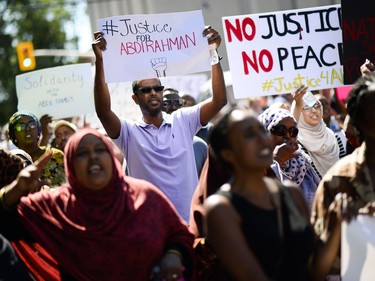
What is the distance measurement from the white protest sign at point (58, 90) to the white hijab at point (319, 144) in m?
3.26

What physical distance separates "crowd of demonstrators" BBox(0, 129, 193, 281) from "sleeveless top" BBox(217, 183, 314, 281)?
632 mm

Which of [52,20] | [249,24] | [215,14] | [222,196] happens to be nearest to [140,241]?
[222,196]

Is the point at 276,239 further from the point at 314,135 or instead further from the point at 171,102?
the point at 171,102

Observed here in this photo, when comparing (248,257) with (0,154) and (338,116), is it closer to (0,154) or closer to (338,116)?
(0,154)

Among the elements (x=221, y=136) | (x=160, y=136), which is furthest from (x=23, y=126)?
(x=221, y=136)

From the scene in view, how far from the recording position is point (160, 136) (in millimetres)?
6281

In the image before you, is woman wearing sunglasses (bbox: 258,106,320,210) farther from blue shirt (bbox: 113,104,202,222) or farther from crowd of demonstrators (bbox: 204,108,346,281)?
crowd of demonstrators (bbox: 204,108,346,281)

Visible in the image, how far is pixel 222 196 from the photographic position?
159 inches

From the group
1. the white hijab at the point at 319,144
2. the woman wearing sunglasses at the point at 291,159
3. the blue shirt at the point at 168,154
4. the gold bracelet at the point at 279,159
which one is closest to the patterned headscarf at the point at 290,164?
the woman wearing sunglasses at the point at 291,159

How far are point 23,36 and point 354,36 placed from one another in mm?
41377

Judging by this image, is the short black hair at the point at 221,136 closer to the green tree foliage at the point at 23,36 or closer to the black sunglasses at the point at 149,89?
the black sunglasses at the point at 149,89

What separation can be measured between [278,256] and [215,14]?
24.6m

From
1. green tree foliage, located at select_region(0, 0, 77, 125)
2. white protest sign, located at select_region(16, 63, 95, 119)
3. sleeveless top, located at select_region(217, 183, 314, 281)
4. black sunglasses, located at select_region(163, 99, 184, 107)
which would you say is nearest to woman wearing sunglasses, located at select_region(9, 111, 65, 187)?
black sunglasses, located at select_region(163, 99, 184, 107)

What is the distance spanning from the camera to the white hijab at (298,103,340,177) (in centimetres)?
752
